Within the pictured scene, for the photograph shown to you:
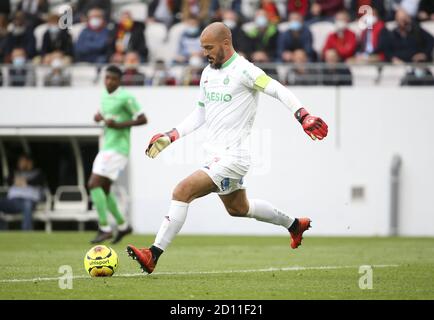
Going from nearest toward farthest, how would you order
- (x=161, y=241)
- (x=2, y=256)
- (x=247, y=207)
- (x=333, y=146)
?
(x=161, y=241), (x=247, y=207), (x=2, y=256), (x=333, y=146)

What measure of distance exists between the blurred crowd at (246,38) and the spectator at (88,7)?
0.12 ft

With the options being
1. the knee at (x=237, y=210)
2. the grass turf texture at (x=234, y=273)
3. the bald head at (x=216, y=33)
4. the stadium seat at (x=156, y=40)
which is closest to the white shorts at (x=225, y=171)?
the knee at (x=237, y=210)

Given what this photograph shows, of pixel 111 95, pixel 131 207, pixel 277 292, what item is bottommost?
pixel 131 207

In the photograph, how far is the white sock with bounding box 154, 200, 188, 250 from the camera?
34.7 ft

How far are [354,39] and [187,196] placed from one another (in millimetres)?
12176

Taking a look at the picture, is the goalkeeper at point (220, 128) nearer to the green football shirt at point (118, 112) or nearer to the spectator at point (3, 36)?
the green football shirt at point (118, 112)

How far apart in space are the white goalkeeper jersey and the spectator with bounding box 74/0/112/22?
44.3 feet

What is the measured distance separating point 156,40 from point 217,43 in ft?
43.1

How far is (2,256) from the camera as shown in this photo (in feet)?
45.1

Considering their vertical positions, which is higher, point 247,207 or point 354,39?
point 354,39

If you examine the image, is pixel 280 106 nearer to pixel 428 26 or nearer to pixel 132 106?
pixel 428 26

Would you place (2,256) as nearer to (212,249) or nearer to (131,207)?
(212,249)
